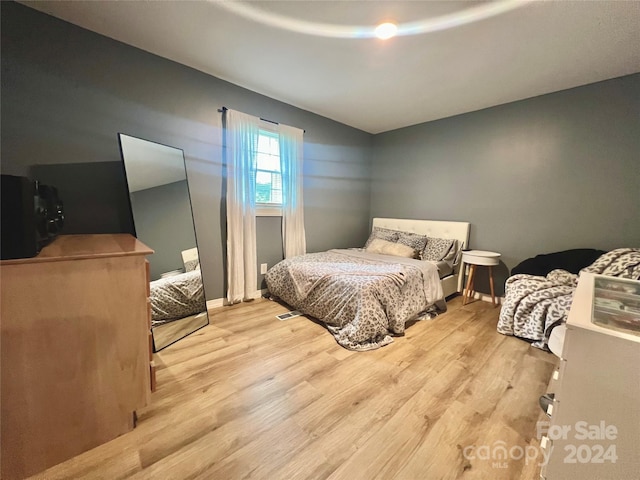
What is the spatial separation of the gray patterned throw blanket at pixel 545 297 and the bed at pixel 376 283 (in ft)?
2.15

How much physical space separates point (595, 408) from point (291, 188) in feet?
9.88

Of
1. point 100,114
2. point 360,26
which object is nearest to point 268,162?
point 100,114

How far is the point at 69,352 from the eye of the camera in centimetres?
106

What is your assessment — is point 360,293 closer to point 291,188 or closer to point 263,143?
point 291,188

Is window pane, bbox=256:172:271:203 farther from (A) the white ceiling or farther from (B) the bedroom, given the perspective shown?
(A) the white ceiling

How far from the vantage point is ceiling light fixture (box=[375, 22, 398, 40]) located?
Answer: 176 centimetres

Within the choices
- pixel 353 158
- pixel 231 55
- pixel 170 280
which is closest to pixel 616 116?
pixel 353 158

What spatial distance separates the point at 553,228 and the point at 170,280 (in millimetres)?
3916

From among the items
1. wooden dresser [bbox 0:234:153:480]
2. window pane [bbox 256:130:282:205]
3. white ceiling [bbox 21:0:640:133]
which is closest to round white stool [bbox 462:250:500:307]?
white ceiling [bbox 21:0:640:133]

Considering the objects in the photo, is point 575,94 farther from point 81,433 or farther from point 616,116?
point 81,433

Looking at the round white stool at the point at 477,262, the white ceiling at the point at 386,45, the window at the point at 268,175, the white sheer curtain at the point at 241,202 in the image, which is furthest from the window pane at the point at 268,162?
the round white stool at the point at 477,262

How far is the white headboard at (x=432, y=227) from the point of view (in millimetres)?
3318

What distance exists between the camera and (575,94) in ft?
8.37

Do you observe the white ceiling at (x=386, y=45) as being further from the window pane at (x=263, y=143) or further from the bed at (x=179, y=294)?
the bed at (x=179, y=294)
